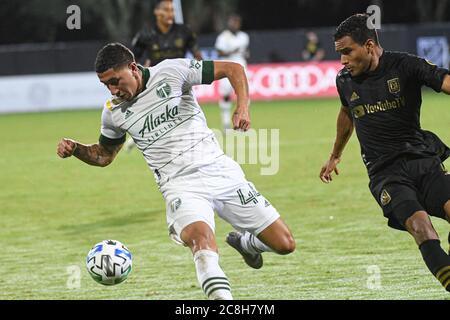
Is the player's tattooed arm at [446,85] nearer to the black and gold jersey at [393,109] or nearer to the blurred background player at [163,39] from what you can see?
the black and gold jersey at [393,109]

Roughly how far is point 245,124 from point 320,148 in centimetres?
1076

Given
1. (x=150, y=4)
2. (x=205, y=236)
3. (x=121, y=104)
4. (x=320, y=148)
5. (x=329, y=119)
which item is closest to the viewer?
(x=205, y=236)

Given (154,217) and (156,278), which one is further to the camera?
(154,217)

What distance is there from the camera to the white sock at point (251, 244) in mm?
7211

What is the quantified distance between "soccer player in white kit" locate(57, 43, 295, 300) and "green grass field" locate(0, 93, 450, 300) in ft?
2.24

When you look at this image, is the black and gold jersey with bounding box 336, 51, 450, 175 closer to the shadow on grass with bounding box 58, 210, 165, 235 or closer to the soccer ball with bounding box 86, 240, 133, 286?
the soccer ball with bounding box 86, 240, 133, 286

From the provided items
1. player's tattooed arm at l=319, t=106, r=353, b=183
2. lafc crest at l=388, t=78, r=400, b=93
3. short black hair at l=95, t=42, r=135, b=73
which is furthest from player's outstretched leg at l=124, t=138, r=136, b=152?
lafc crest at l=388, t=78, r=400, b=93

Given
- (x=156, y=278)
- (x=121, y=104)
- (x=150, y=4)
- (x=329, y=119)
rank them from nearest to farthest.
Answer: (x=121, y=104)
(x=156, y=278)
(x=329, y=119)
(x=150, y=4)

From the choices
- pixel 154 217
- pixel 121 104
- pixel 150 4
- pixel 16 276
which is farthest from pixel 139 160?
pixel 150 4

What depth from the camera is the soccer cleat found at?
751 cm

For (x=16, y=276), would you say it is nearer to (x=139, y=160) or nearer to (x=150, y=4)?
(x=139, y=160)

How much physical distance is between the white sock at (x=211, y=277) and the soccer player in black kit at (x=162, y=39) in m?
7.68

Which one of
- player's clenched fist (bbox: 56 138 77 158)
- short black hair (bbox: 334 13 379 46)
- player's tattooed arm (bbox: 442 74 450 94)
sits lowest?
player's clenched fist (bbox: 56 138 77 158)

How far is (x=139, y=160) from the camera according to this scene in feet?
56.1
